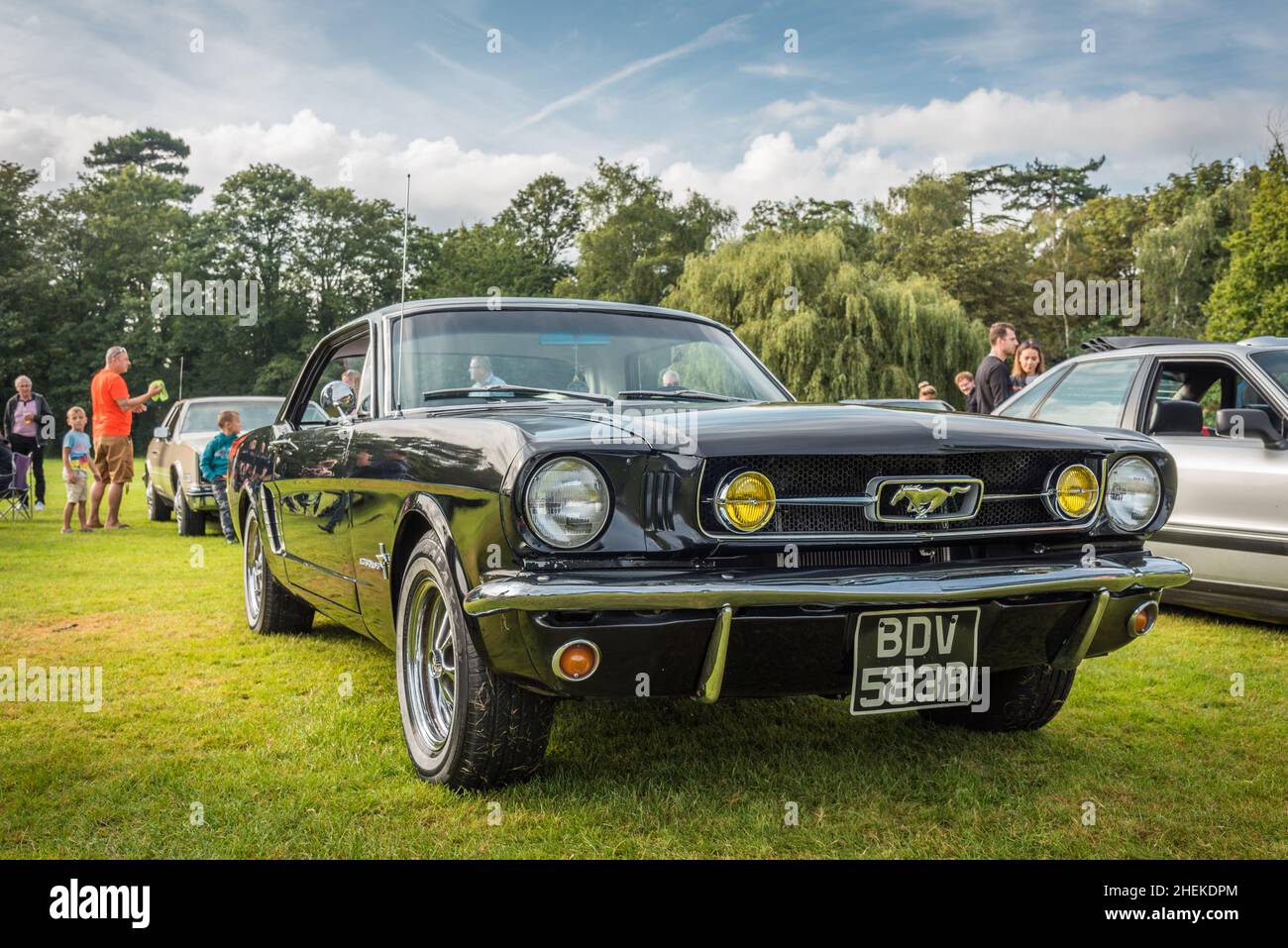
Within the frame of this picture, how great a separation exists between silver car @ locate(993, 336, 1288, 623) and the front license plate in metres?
2.76

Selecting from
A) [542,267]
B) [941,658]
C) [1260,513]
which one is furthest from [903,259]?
[941,658]

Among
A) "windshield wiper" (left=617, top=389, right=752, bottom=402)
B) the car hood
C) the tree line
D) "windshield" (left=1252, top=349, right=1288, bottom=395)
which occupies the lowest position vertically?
the car hood

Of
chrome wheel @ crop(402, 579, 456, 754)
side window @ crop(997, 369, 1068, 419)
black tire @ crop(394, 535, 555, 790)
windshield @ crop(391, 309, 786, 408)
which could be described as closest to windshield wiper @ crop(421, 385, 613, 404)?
windshield @ crop(391, 309, 786, 408)

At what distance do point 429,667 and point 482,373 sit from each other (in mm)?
1080

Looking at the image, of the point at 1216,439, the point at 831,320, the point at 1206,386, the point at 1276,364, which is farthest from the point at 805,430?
the point at 831,320

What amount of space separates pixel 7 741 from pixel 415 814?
5.81 feet

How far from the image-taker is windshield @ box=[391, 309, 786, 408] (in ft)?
12.7

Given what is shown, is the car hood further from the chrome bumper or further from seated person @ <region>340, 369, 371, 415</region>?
seated person @ <region>340, 369, 371, 415</region>

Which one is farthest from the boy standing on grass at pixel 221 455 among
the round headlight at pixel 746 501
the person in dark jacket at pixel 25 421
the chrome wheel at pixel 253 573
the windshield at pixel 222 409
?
the round headlight at pixel 746 501

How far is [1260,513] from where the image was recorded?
5555 mm

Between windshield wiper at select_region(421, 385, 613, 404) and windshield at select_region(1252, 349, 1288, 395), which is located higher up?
windshield at select_region(1252, 349, 1288, 395)

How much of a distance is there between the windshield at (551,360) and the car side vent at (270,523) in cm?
149

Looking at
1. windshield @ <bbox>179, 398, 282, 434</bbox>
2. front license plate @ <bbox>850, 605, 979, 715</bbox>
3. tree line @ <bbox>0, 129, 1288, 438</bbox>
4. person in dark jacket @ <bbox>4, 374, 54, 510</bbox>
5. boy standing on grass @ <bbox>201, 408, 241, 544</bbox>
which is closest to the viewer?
front license plate @ <bbox>850, 605, 979, 715</bbox>

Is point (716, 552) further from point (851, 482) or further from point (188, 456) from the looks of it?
point (188, 456)
